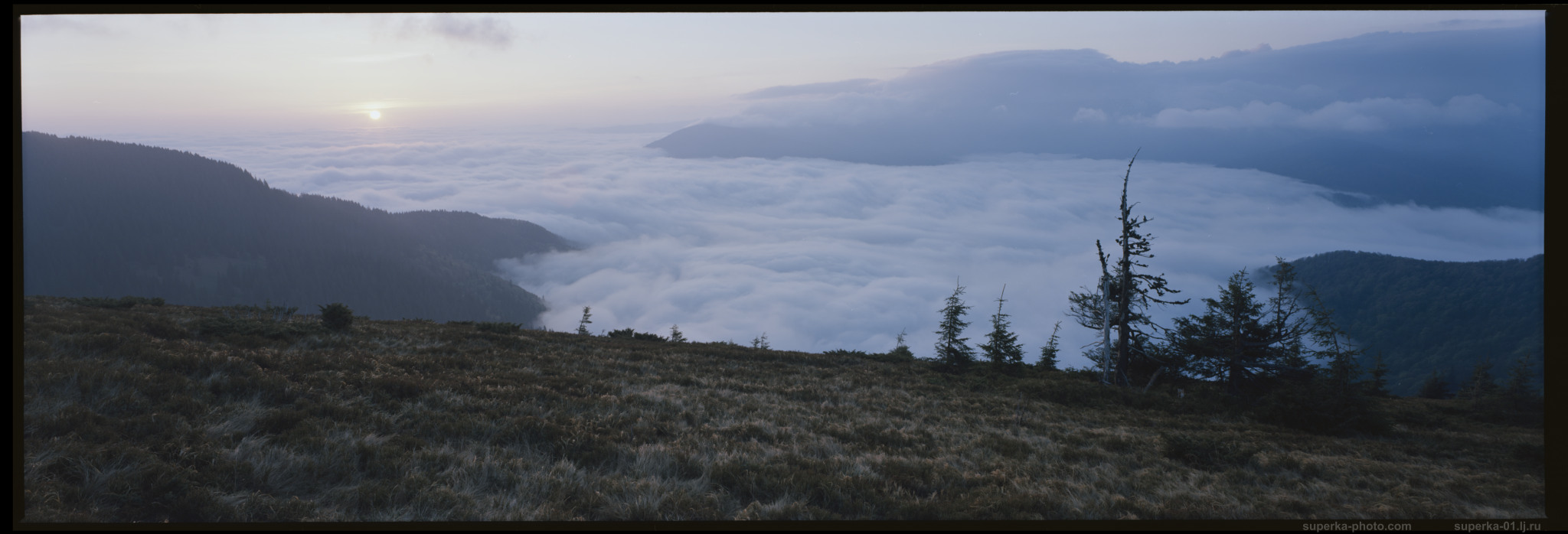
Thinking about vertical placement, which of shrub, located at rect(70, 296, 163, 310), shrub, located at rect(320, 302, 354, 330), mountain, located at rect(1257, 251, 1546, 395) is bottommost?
mountain, located at rect(1257, 251, 1546, 395)

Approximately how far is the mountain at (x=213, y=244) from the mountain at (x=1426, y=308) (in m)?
185

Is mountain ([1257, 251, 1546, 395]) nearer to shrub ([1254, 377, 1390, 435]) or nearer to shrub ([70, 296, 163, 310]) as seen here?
shrub ([1254, 377, 1390, 435])

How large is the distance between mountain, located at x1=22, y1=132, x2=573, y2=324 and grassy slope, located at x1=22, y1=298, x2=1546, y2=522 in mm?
154404

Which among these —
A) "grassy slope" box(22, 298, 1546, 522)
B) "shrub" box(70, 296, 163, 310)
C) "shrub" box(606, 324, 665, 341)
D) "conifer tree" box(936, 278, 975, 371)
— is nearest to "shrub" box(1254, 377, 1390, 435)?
"grassy slope" box(22, 298, 1546, 522)

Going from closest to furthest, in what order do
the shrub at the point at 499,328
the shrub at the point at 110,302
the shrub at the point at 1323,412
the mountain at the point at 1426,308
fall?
the shrub at the point at 1323,412, the shrub at the point at 110,302, the shrub at the point at 499,328, the mountain at the point at 1426,308

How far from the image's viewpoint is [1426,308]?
99562mm

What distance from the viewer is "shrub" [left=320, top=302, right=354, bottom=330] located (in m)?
15.3

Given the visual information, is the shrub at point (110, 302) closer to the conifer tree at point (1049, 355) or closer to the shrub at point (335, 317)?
the shrub at point (335, 317)

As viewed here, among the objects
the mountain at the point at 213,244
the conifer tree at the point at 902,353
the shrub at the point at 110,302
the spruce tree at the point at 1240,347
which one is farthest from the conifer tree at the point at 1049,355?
the mountain at the point at 213,244

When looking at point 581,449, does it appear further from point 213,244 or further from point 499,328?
point 213,244

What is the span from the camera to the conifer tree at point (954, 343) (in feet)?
72.5

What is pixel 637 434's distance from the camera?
862cm

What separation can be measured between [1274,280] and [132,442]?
91.6 feet

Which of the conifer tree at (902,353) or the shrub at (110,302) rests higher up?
the shrub at (110,302)
